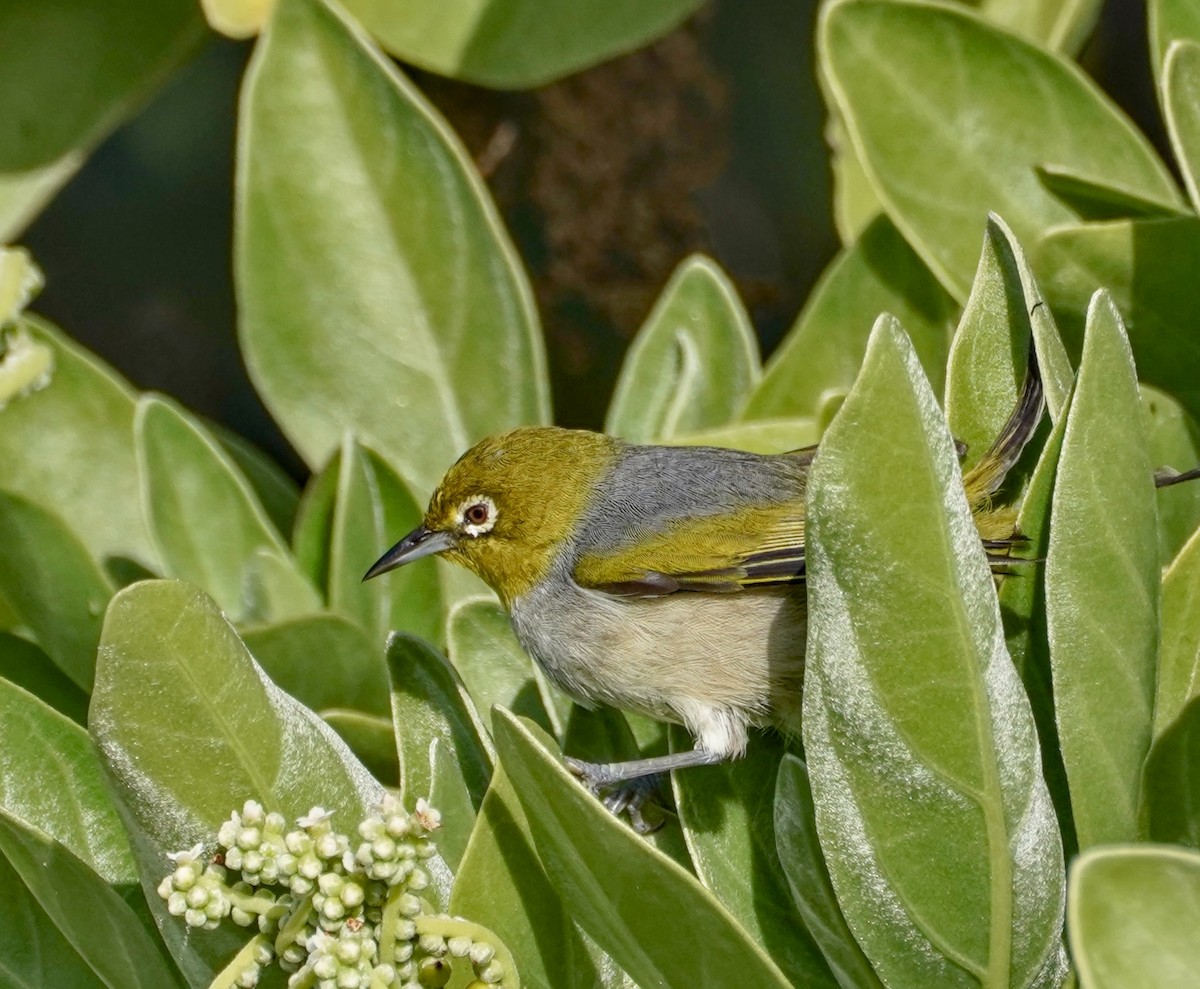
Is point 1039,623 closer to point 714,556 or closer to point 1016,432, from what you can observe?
point 1016,432

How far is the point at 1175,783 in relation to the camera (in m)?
Result: 1.94

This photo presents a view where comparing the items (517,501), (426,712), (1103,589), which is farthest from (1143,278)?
(426,712)

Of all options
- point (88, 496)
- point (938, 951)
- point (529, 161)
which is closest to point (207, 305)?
point (529, 161)

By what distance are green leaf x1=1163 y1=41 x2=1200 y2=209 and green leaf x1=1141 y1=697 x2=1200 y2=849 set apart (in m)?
0.98

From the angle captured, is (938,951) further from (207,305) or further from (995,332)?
(207,305)

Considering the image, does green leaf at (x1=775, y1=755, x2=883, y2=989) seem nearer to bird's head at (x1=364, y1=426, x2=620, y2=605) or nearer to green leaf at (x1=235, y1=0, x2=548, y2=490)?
bird's head at (x1=364, y1=426, x2=620, y2=605)

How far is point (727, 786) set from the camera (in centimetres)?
223

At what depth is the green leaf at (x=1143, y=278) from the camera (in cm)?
258

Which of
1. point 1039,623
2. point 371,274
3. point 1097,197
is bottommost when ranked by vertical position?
point 1039,623

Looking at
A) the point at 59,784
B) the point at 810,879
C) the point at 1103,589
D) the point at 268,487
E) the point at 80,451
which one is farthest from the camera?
the point at 268,487

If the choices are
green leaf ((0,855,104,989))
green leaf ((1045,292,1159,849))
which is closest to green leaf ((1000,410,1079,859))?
green leaf ((1045,292,1159,849))

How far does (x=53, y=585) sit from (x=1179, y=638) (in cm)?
182

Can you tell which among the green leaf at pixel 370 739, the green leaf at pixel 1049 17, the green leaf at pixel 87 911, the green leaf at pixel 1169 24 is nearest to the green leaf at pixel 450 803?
the green leaf at pixel 370 739

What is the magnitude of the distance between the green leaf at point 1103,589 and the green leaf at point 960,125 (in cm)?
103
